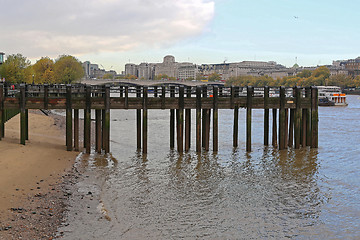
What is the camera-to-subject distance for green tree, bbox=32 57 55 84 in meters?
97.5

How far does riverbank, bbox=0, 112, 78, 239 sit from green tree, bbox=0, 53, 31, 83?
171ft

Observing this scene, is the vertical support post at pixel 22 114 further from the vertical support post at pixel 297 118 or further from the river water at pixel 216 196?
the vertical support post at pixel 297 118

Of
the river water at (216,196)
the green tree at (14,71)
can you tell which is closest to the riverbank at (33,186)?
the river water at (216,196)

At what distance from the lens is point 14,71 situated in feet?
250

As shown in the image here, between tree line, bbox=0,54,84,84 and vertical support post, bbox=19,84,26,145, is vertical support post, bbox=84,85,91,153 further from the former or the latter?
tree line, bbox=0,54,84,84

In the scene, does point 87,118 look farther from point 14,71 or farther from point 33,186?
point 14,71

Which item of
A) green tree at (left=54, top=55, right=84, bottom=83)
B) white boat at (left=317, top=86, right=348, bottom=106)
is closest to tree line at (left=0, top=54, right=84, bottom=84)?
green tree at (left=54, top=55, right=84, bottom=83)

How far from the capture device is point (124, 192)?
17.3 m

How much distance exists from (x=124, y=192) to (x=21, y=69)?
221 ft

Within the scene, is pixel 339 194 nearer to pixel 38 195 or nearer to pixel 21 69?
pixel 38 195

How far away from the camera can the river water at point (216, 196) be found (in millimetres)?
13562

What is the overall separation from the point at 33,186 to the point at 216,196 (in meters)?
6.98

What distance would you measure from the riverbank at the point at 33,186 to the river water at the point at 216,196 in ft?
2.11

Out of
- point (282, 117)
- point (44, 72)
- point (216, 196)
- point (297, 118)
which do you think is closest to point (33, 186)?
point (216, 196)
